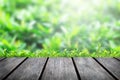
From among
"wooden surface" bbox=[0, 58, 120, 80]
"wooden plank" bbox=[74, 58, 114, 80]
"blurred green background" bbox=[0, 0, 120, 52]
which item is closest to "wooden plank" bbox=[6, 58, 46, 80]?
"wooden surface" bbox=[0, 58, 120, 80]

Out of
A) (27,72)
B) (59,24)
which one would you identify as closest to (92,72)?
(27,72)

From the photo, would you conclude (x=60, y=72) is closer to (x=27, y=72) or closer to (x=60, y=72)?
(x=60, y=72)

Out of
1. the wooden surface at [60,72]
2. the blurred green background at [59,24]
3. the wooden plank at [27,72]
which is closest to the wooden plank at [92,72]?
the wooden surface at [60,72]

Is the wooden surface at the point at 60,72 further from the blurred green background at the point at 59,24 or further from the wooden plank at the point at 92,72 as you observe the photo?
the blurred green background at the point at 59,24

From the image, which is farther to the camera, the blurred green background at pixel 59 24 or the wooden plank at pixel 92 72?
the blurred green background at pixel 59 24

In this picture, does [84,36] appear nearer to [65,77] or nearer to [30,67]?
[30,67]

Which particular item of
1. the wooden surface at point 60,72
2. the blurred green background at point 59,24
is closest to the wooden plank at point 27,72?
the wooden surface at point 60,72

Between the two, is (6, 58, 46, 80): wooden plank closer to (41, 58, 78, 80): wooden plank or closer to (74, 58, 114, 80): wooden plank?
(41, 58, 78, 80): wooden plank

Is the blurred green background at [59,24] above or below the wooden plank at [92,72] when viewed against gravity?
above
